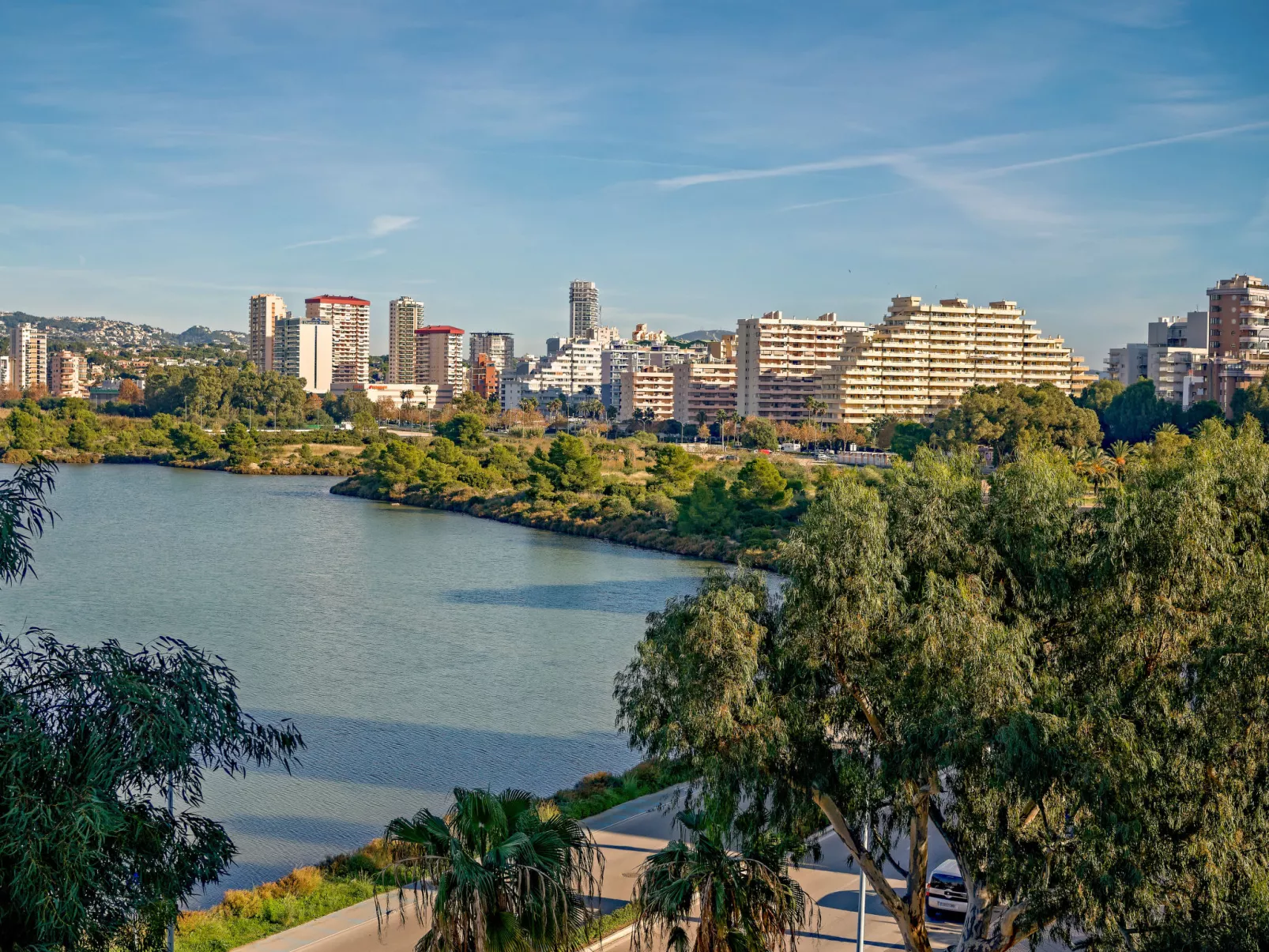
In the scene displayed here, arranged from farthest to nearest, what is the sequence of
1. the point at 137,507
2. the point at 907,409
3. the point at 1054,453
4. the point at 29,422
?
the point at 907,409 < the point at 29,422 < the point at 137,507 < the point at 1054,453

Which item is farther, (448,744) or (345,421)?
(345,421)

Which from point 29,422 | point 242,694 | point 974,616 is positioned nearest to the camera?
point 974,616

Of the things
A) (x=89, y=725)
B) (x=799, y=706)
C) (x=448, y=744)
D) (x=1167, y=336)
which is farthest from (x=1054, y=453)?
(x=1167, y=336)

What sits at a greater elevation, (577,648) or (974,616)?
(974,616)

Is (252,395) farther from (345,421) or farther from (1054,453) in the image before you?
(1054,453)

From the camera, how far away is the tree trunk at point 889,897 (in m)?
10.1

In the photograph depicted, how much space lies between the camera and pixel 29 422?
79.1 metres

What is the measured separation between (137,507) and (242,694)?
116ft

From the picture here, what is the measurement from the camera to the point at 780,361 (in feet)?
342

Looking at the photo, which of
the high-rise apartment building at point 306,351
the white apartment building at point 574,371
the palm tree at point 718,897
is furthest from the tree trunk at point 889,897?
the high-rise apartment building at point 306,351

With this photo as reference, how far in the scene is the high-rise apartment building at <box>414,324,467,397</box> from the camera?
561 ft

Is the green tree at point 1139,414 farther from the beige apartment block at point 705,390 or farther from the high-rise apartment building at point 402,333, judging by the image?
the high-rise apartment building at point 402,333

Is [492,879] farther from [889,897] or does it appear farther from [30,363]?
[30,363]

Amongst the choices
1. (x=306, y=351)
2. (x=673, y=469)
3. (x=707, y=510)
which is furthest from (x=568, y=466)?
(x=306, y=351)
